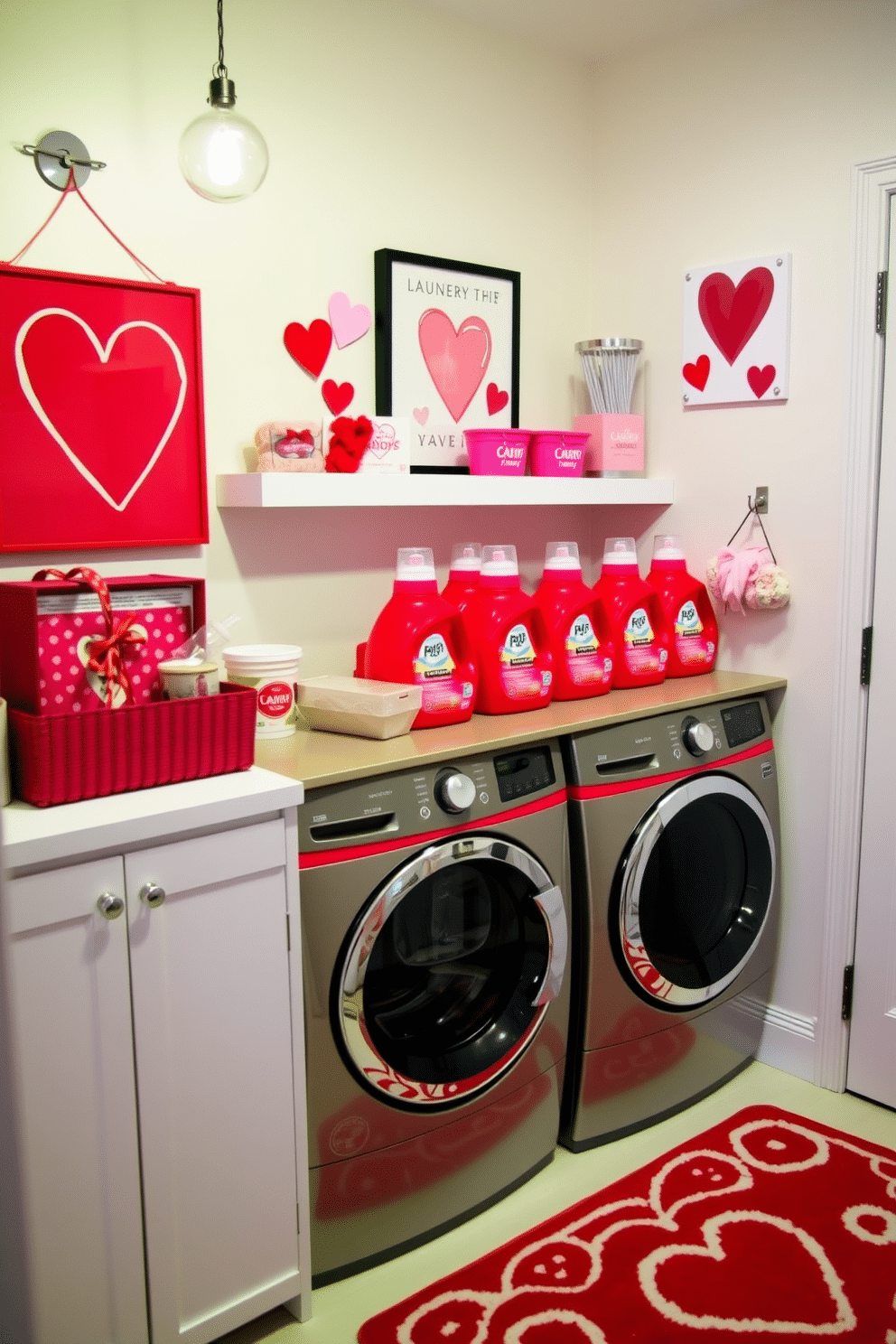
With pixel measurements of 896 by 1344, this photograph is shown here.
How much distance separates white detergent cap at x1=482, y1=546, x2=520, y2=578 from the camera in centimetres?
232

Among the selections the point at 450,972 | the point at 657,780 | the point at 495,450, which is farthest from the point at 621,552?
the point at 450,972

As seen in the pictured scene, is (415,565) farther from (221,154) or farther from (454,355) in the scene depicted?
(221,154)

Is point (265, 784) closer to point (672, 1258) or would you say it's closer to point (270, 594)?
point (270, 594)

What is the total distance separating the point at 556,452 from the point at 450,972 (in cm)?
127

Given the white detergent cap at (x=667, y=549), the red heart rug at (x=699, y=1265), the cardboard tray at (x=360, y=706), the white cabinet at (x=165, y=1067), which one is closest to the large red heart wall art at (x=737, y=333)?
the white detergent cap at (x=667, y=549)

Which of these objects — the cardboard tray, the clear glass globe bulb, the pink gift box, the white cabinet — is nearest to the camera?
the white cabinet

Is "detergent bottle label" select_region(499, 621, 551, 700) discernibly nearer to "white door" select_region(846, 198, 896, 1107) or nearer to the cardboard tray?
the cardboard tray

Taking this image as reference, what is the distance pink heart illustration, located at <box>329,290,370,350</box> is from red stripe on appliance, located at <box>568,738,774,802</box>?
110 cm

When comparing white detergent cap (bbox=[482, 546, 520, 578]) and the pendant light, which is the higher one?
the pendant light

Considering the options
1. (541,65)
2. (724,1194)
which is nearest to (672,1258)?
(724,1194)

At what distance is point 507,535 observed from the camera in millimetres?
2852

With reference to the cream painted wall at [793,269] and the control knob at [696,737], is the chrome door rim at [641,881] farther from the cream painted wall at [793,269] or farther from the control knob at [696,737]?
the cream painted wall at [793,269]

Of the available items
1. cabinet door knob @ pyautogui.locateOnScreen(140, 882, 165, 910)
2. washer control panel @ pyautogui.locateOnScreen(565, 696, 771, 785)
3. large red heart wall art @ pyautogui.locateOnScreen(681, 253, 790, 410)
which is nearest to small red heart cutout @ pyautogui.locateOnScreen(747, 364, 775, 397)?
large red heart wall art @ pyautogui.locateOnScreen(681, 253, 790, 410)

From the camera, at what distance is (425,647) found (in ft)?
7.13
